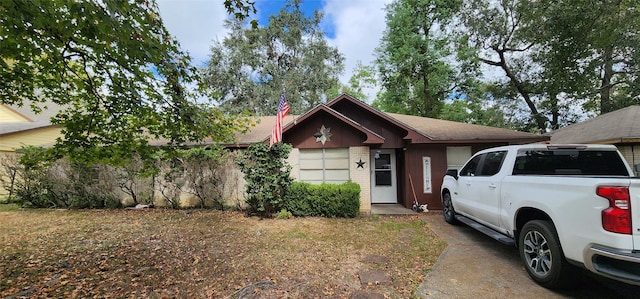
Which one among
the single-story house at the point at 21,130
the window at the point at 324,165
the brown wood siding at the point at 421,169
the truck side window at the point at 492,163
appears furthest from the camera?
the single-story house at the point at 21,130

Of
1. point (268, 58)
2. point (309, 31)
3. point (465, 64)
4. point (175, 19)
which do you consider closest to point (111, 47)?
point (175, 19)

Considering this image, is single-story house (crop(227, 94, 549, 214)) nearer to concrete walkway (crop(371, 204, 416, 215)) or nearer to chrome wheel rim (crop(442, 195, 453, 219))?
concrete walkway (crop(371, 204, 416, 215))

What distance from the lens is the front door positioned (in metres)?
10.5

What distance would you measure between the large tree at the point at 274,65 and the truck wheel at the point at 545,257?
66.5ft

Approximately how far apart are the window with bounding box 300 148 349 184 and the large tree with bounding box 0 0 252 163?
13.3ft

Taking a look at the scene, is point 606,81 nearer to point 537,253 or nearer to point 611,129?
point 611,129

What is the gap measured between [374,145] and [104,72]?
786cm

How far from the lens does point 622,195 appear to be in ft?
8.63

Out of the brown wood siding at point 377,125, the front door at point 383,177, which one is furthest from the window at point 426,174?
the front door at point 383,177

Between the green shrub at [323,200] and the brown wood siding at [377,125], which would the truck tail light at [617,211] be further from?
the brown wood siding at [377,125]

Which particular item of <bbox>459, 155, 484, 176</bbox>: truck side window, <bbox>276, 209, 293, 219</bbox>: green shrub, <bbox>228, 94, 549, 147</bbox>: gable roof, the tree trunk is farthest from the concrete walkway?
the tree trunk

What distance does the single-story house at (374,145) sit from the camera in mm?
9031

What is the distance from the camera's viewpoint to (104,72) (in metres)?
4.75

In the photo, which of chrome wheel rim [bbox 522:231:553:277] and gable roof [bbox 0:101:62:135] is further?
gable roof [bbox 0:101:62:135]
